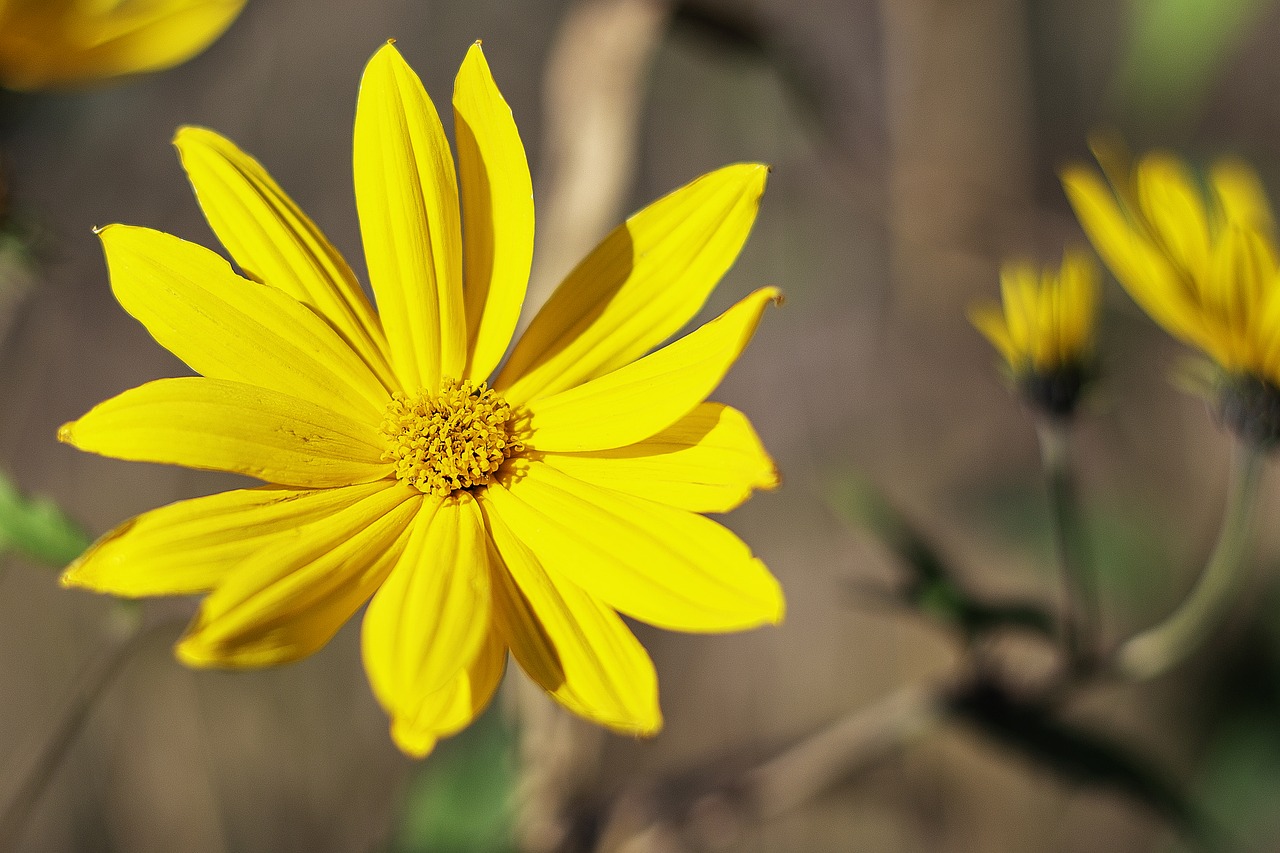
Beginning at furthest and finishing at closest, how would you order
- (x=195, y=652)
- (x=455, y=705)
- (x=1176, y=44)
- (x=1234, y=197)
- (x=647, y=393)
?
(x=1176, y=44) → (x=1234, y=197) → (x=647, y=393) → (x=455, y=705) → (x=195, y=652)

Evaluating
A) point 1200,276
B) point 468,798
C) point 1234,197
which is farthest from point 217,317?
point 1234,197

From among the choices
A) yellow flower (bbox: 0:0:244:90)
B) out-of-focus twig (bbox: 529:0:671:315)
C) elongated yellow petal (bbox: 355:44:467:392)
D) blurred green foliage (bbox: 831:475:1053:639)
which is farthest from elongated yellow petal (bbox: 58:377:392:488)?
yellow flower (bbox: 0:0:244:90)

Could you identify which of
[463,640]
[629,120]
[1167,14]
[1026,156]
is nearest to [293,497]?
[463,640]

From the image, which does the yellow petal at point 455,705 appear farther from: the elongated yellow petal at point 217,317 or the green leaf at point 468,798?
the green leaf at point 468,798

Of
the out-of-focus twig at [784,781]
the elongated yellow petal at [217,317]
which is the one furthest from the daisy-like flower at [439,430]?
the out-of-focus twig at [784,781]

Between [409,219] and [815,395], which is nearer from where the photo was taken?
[409,219]

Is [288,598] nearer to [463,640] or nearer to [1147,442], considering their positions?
[463,640]

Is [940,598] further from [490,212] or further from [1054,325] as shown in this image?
[490,212]

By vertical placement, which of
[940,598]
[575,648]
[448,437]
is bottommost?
[940,598]
